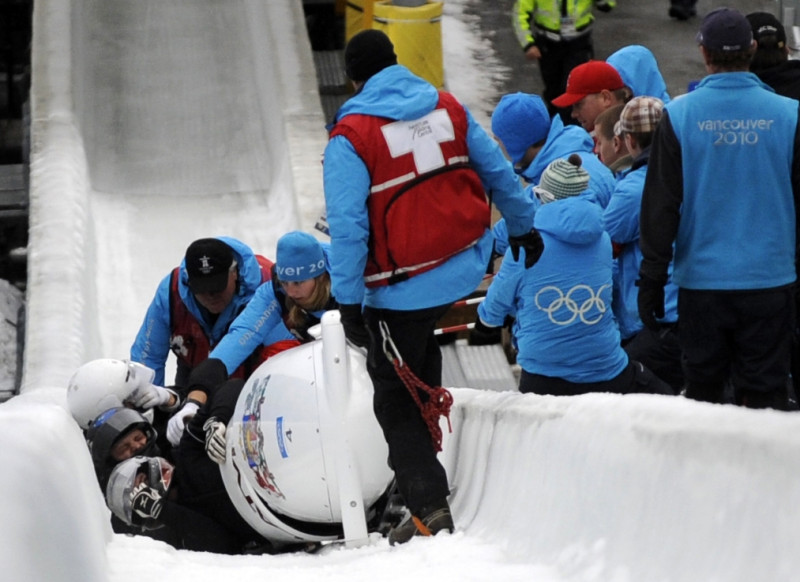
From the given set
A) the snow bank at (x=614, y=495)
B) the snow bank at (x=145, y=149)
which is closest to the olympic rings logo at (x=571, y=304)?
the snow bank at (x=614, y=495)

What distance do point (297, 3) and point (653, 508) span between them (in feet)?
26.3

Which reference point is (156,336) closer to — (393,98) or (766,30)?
(393,98)

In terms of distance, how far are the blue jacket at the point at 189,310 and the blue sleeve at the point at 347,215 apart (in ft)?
5.66

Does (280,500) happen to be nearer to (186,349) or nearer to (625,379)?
(625,379)

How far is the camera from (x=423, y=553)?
2.95 metres

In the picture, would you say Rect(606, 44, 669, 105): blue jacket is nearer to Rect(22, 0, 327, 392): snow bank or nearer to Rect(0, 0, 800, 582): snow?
Rect(0, 0, 800, 582): snow

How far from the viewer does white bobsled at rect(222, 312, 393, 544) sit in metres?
3.52

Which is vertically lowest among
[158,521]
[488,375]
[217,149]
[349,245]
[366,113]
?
[217,149]

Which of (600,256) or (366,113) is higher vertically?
(366,113)

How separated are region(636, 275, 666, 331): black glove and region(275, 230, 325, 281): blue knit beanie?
1.02 m

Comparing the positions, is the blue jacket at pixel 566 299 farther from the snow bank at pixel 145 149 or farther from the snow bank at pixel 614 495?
the snow bank at pixel 145 149

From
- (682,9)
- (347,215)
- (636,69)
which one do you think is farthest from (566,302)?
(682,9)

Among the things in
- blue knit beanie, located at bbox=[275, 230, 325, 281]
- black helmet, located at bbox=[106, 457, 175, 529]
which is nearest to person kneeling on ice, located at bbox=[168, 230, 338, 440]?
blue knit beanie, located at bbox=[275, 230, 325, 281]

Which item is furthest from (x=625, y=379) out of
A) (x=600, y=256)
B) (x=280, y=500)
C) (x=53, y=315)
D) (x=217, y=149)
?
(x=217, y=149)
